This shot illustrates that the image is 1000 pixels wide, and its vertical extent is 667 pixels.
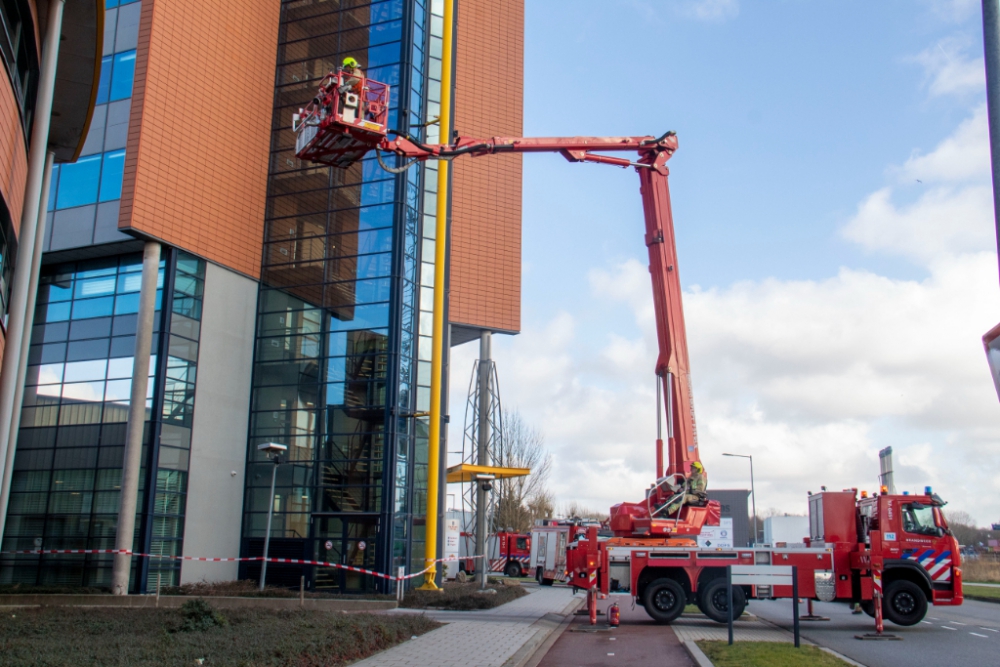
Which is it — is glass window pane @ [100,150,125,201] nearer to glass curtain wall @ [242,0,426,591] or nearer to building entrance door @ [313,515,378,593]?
glass curtain wall @ [242,0,426,591]

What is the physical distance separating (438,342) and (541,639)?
13.7m

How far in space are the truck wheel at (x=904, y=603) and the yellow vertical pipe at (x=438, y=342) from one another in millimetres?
12235

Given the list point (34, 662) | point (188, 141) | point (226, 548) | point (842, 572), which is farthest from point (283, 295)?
point (34, 662)

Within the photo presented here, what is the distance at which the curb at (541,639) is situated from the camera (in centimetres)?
1249

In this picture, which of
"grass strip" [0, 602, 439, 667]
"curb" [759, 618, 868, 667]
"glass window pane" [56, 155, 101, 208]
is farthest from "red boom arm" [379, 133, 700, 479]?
"glass window pane" [56, 155, 101, 208]

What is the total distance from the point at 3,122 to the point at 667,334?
1430 cm

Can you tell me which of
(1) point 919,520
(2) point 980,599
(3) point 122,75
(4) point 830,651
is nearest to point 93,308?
(3) point 122,75

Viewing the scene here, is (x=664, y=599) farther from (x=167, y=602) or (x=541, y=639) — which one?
(x=167, y=602)

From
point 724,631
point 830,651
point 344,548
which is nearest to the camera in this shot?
point 830,651

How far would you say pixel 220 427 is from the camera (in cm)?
2809

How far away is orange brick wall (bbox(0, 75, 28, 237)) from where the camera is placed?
30.4 feet

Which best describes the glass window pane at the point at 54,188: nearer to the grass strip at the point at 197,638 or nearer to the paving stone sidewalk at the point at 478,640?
the grass strip at the point at 197,638

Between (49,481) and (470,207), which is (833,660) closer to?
(49,481)

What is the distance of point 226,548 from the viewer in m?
27.9
